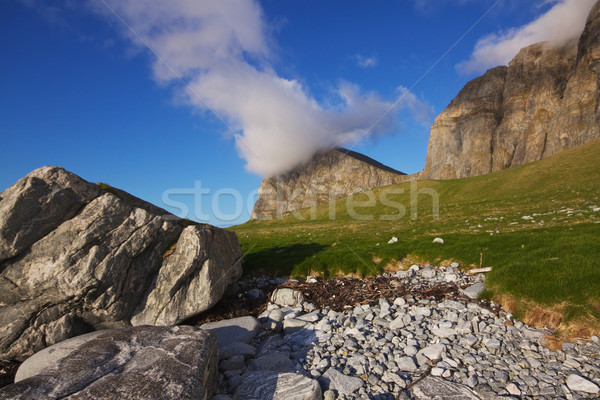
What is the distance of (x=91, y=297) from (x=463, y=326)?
521 inches

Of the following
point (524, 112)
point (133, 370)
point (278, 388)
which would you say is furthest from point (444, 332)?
point (524, 112)

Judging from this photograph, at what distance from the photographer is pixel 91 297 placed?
11.5 metres

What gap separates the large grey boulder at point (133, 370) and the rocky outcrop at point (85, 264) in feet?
11.3

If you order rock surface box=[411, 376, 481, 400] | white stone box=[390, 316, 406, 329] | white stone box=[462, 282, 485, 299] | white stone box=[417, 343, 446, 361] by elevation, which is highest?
white stone box=[462, 282, 485, 299]

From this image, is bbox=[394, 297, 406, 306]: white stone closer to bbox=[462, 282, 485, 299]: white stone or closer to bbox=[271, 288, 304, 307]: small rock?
bbox=[462, 282, 485, 299]: white stone

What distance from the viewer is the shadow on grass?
66.7 ft

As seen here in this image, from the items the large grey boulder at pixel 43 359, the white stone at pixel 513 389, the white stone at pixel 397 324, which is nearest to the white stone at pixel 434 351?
the white stone at pixel 397 324

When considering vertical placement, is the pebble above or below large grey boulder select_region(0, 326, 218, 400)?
below

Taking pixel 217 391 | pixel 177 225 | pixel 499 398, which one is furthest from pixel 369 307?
pixel 177 225

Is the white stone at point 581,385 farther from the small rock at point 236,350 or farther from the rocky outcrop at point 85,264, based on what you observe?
the rocky outcrop at point 85,264

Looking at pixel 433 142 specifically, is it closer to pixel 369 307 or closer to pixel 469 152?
pixel 469 152

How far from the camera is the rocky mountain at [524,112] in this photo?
401 ft

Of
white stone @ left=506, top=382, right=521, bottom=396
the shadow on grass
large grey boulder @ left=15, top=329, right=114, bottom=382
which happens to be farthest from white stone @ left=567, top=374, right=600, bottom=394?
the shadow on grass

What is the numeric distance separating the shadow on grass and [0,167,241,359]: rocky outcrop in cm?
662
